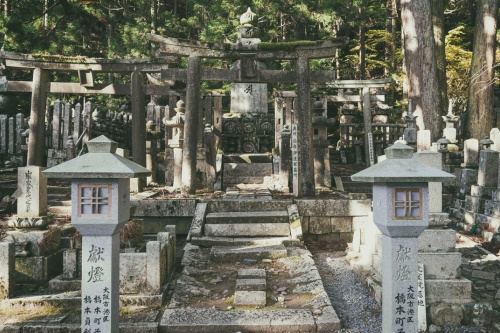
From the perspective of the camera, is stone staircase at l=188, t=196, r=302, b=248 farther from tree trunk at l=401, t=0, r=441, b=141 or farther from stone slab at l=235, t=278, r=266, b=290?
tree trunk at l=401, t=0, r=441, b=141

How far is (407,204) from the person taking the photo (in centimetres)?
441

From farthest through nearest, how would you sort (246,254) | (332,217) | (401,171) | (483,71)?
(483,71), (332,217), (246,254), (401,171)

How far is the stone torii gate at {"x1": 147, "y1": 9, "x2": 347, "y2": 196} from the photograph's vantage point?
10438 millimetres

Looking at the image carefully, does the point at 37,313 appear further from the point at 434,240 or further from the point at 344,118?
the point at 344,118

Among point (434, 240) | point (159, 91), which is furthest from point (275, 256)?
point (159, 91)

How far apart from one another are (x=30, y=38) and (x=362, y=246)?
51.1 ft

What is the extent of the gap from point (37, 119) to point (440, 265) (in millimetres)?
11324

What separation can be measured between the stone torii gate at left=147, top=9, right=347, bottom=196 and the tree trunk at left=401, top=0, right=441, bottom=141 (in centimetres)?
447

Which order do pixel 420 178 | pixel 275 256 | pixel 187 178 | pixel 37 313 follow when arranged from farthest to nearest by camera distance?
pixel 187 178 < pixel 275 256 < pixel 37 313 < pixel 420 178

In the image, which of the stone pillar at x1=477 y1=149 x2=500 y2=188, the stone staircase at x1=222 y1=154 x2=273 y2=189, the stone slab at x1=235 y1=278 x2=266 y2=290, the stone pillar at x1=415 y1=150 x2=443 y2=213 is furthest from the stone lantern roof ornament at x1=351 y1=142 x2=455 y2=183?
the stone staircase at x1=222 y1=154 x2=273 y2=189

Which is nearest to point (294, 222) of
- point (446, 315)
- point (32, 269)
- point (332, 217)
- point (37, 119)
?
point (332, 217)

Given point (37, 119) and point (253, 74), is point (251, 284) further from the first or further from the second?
point (37, 119)

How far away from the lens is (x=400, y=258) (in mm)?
4438

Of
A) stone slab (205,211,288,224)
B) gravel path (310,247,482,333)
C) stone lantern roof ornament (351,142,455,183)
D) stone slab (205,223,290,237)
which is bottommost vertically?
gravel path (310,247,482,333)
